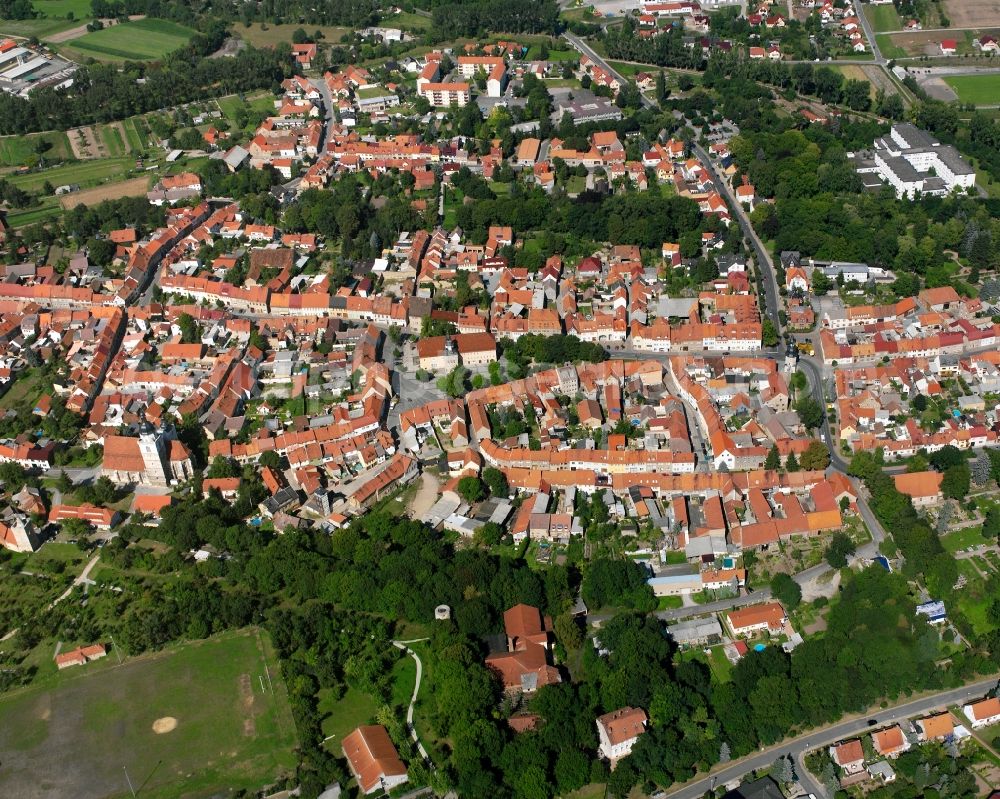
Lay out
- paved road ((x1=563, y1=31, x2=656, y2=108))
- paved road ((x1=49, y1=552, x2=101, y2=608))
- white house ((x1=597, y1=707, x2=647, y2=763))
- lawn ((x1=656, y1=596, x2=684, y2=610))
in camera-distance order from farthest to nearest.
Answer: paved road ((x1=563, y1=31, x2=656, y2=108)), paved road ((x1=49, y1=552, x2=101, y2=608)), lawn ((x1=656, y1=596, x2=684, y2=610)), white house ((x1=597, y1=707, x2=647, y2=763))

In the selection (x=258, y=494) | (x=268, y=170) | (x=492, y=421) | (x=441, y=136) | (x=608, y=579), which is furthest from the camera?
(x=441, y=136)

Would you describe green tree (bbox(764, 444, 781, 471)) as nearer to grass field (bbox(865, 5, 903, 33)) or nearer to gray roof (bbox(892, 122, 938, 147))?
gray roof (bbox(892, 122, 938, 147))

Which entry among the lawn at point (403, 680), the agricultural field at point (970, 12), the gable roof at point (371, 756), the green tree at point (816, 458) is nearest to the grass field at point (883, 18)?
the agricultural field at point (970, 12)

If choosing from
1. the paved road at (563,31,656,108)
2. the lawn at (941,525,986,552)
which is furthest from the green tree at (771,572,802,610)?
the paved road at (563,31,656,108)

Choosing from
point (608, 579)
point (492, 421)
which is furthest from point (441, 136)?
point (608, 579)

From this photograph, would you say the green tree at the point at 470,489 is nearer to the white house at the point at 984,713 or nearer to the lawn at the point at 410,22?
the white house at the point at 984,713

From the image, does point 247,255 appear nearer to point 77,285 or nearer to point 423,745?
point 77,285

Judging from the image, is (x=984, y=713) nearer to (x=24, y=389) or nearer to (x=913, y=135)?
(x=24, y=389)
